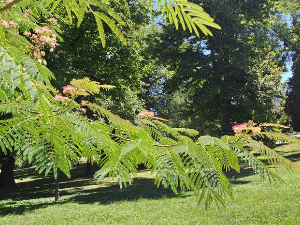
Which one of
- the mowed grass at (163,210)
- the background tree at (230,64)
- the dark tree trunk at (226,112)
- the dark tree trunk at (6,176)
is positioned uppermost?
the background tree at (230,64)

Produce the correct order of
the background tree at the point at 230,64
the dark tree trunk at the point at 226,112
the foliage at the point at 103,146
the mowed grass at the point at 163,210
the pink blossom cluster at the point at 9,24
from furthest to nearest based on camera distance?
the dark tree trunk at the point at 226,112, the background tree at the point at 230,64, the mowed grass at the point at 163,210, the pink blossom cluster at the point at 9,24, the foliage at the point at 103,146

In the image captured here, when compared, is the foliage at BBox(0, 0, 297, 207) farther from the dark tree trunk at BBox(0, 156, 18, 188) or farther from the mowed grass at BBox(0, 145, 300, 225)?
the dark tree trunk at BBox(0, 156, 18, 188)

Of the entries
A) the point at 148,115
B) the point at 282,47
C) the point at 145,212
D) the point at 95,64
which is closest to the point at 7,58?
the point at 148,115

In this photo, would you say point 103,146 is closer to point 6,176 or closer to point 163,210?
point 163,210

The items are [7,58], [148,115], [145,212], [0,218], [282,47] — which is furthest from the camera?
[282,47]

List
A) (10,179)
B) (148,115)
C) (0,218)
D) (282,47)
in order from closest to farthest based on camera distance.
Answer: (148,115), (0,218), (10,179), (282,47)

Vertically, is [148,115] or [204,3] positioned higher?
[204,3]

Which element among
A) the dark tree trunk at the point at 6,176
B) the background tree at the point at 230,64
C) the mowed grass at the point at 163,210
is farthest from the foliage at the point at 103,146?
the dark tree trunk at the point at 6,176

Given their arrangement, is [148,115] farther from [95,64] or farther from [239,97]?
[239,97]

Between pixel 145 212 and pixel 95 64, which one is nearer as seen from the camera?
pixel 145 212

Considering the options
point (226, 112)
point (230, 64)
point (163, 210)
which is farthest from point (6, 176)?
point (230, 64)

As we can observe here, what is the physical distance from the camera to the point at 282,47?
76.0 ft

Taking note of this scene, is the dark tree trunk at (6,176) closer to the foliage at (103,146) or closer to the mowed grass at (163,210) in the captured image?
the mowed grass at (163,210)

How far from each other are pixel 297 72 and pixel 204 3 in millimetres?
12343
